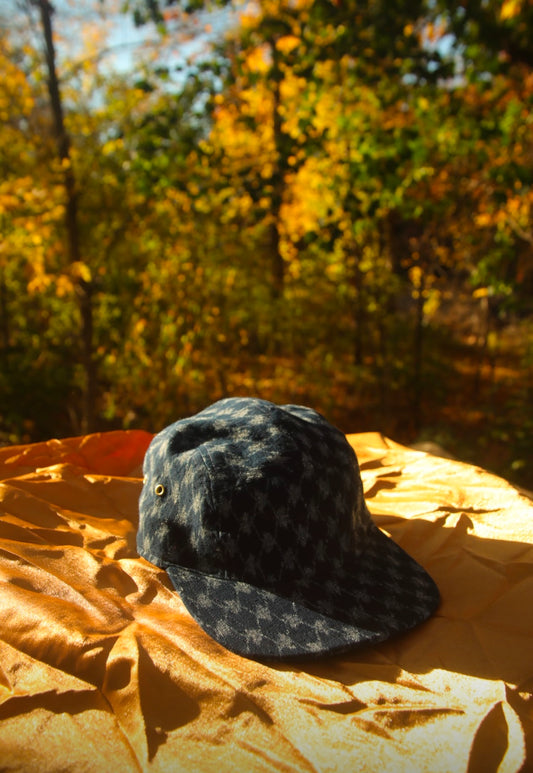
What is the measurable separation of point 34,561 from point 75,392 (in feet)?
9.86

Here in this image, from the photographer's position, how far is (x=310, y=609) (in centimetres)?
104

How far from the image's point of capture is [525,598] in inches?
46.8

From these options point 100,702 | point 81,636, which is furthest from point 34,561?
point 100,702

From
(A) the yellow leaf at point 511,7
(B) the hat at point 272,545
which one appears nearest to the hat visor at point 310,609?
(B) the hat at point 272,545

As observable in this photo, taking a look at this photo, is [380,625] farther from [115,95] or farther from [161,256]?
[115,95]

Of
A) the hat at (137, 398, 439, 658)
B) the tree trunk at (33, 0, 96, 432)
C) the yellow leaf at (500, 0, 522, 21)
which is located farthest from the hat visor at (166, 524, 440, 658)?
the tree trunk at (33, 0, 96, 432)

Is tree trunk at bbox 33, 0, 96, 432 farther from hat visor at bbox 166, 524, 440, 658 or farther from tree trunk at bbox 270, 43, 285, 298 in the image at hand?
hat visor at bbox 166, 524, 440, 658

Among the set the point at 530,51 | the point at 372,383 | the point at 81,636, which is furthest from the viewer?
the point at 372,383

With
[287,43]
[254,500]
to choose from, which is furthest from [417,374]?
[254,500]

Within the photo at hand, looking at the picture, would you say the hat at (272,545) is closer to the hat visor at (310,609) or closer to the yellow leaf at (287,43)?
the hat visor at (310,609)

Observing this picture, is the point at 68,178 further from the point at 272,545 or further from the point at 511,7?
the point at 272,545

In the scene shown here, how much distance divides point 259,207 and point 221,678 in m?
2.93

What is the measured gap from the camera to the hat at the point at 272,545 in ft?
3.36

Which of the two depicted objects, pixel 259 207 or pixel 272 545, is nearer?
pixel 272 545
